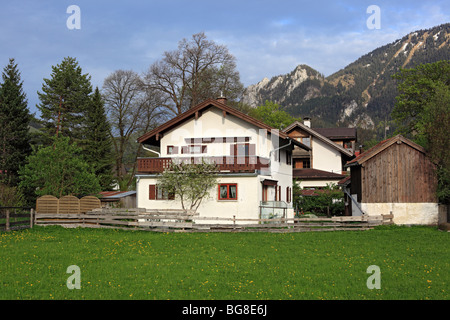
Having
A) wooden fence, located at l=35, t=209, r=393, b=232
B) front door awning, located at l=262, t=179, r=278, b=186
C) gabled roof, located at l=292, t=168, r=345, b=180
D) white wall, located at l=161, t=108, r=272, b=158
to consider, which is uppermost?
white wall, located at l=161, t=108, r=272, b=158

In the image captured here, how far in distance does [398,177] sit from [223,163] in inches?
461

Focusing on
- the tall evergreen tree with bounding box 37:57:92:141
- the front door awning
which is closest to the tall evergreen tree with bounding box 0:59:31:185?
the tall evergreen tree with bounding box 37:57:92:141

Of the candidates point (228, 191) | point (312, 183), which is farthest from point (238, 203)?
point (312, 183)

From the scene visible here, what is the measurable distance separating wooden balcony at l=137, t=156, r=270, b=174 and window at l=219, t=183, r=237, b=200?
1.04 metres

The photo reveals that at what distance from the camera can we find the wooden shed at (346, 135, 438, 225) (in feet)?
98.6

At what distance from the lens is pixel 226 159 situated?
106 feet

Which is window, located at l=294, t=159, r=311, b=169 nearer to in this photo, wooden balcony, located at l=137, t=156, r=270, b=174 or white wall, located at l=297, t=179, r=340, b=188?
white wall, located at l=297, t=179, r=340, b=188

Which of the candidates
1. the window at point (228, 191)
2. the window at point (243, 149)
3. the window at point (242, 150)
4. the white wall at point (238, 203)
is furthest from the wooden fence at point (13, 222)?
the window at point (242, 150)

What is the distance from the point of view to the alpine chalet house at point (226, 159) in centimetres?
3169

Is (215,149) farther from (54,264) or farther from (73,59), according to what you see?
(73,59)

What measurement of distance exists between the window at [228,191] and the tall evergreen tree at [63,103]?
2567 cm

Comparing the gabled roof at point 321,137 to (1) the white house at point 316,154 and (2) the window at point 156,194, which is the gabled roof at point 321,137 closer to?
(1) the white house at point 316,154

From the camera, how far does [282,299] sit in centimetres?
991
